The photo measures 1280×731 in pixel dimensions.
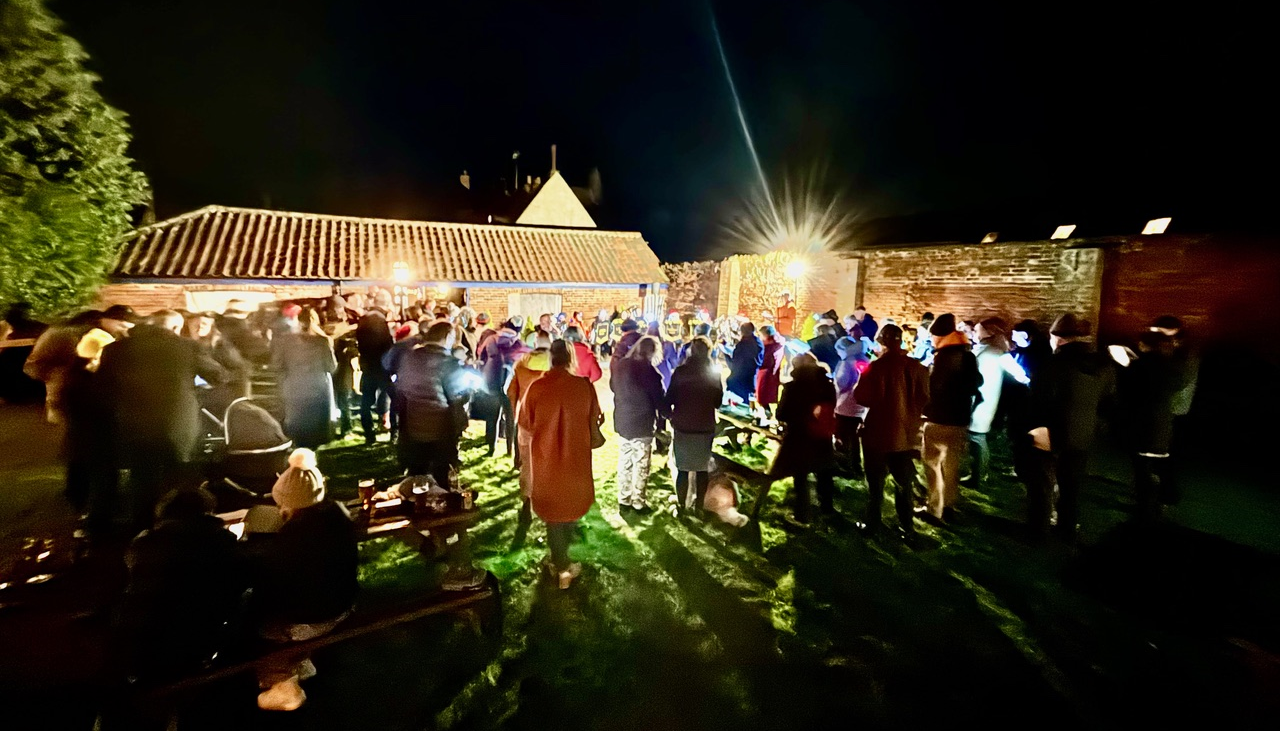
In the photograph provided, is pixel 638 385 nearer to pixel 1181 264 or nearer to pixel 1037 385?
pixel 1037 385

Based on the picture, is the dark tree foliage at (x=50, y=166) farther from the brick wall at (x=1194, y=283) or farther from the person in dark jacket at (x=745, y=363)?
the brick wall at (x=1194, y=283)

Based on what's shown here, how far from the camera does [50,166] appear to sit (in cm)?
1177

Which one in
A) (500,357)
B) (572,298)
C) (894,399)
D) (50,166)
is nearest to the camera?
(894,399)

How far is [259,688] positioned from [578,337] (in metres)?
4.74

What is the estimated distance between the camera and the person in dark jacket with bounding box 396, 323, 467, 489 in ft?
16.1

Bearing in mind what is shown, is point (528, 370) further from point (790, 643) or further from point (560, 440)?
point (790, 643)

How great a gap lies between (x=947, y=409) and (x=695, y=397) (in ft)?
7.66

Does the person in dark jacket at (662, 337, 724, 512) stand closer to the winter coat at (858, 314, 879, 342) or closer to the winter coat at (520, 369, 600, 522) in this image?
the winter coat at (520, 369, 600, 522)

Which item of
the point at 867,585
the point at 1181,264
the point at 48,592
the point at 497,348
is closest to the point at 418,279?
the point at 497,348

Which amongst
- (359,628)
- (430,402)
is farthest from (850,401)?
(359,628)

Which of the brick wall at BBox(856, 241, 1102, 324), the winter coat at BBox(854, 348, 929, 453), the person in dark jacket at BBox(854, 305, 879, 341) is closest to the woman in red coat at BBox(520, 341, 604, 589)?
the winter coat at BBox(854, 348, 929, 453)

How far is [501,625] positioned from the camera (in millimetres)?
3725

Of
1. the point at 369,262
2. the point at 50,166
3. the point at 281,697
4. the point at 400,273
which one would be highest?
the point at 50,166

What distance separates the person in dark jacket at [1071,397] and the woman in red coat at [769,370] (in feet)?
11.2
